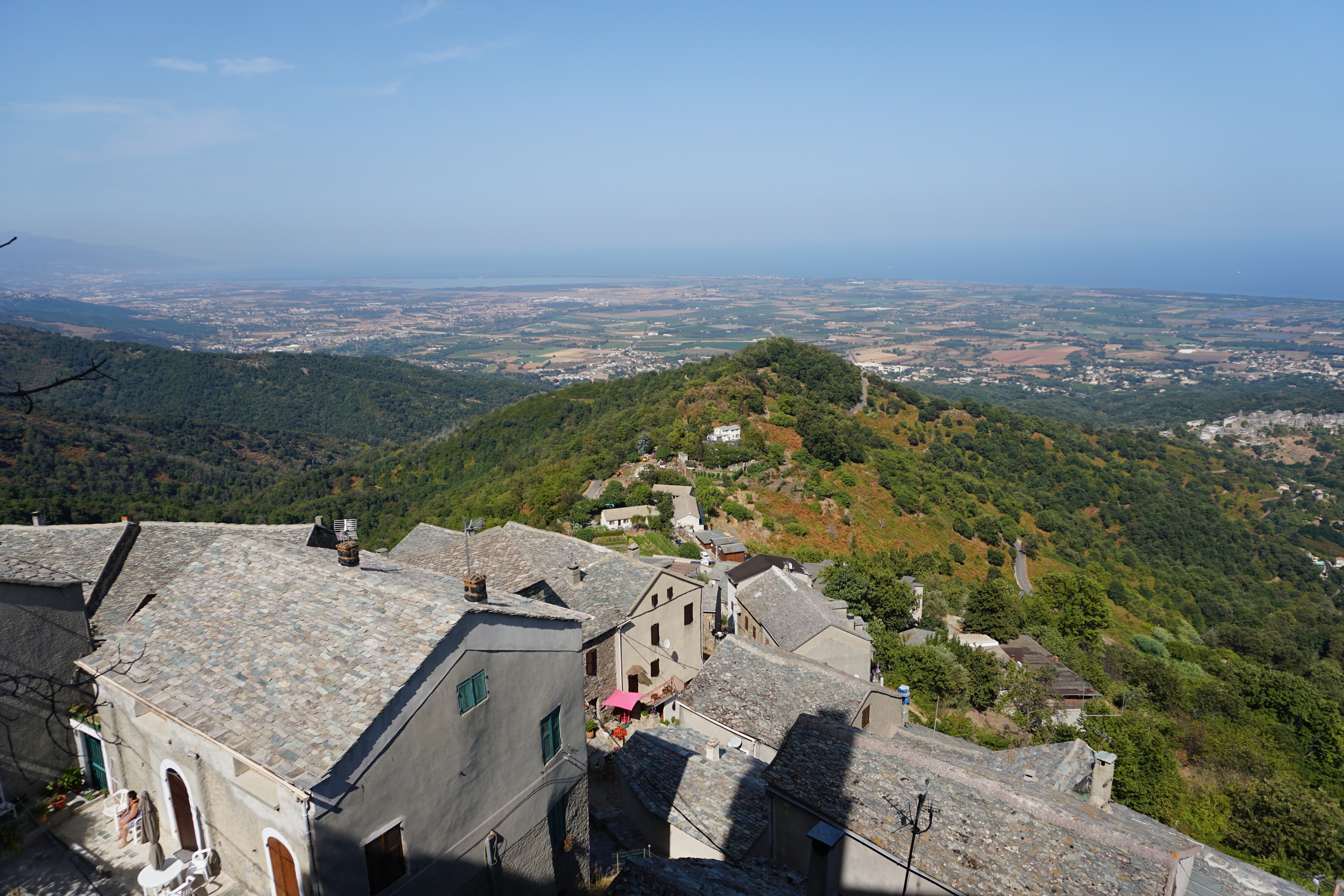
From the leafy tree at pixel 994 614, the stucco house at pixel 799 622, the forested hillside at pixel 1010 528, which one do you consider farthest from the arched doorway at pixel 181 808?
the leafy tree at pixel 994 614

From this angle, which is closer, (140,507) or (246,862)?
(246,862)

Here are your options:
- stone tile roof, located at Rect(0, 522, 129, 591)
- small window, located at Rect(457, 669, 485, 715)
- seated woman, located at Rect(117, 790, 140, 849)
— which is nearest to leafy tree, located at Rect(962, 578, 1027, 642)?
Answer: small window, located at Rect(457, 669, 485, 715)

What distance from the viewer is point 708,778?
16.5m

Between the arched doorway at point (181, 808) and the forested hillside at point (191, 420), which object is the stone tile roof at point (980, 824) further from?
the forested hillside at point (191, 420)

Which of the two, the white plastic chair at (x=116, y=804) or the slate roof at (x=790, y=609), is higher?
the white plastic chair at (x=116, y=804)

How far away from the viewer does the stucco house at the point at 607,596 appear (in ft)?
73.3

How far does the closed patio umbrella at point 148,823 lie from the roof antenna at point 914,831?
37.6 ft

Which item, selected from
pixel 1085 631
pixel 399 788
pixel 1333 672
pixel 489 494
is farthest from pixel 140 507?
pixel 1333 672

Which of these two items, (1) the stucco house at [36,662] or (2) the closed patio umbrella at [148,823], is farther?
(1) the stucco house at [36,662]

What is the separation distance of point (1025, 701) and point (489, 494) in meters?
46.8

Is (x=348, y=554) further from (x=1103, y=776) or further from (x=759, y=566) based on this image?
(x=759, y=566)

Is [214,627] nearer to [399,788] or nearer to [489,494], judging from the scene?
[399,788]

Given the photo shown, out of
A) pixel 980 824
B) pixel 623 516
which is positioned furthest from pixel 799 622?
pixel 623 516

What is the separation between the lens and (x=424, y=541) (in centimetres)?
2933
